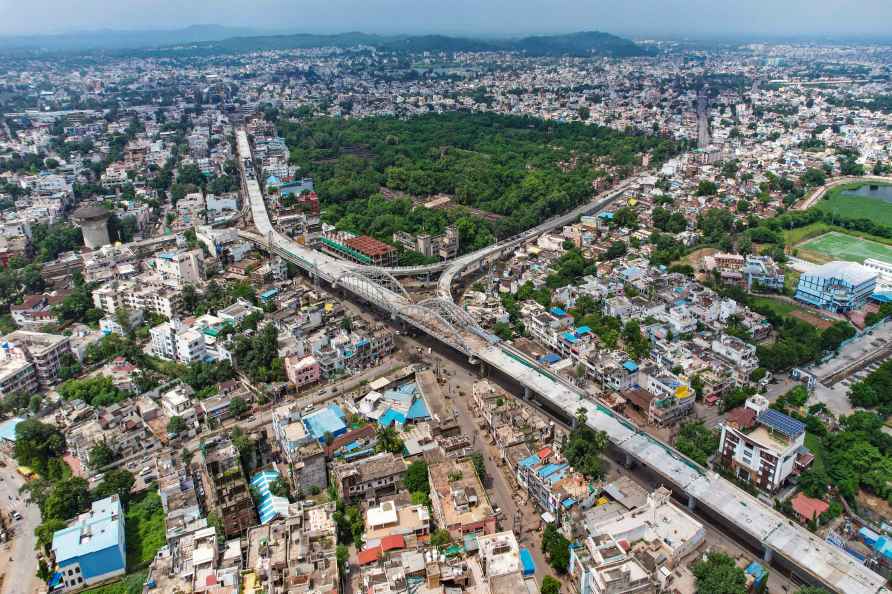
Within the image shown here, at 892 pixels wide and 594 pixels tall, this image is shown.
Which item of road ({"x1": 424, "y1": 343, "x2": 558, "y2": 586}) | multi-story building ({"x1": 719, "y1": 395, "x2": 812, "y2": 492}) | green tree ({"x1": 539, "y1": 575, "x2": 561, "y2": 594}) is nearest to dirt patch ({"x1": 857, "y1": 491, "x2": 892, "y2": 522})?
multi-story building ({"x1": 719, "y1": 395, "x2": 812, "y2": 492})

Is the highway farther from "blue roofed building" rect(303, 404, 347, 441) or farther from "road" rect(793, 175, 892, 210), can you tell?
"road" rect(793, 175, 892, 210)

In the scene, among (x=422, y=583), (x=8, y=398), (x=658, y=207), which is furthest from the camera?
(x=658, y=207)

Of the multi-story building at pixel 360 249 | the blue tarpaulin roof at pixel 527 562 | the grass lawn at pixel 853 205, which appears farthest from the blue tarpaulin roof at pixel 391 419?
the grass lawn at pixel 853 205

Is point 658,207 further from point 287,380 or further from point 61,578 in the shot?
point 61,578

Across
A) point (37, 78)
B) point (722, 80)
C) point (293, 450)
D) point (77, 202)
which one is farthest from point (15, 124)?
point (722, 80)

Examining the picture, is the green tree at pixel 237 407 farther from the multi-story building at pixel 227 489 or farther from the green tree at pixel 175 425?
the multi-story building at pixel 227 489
